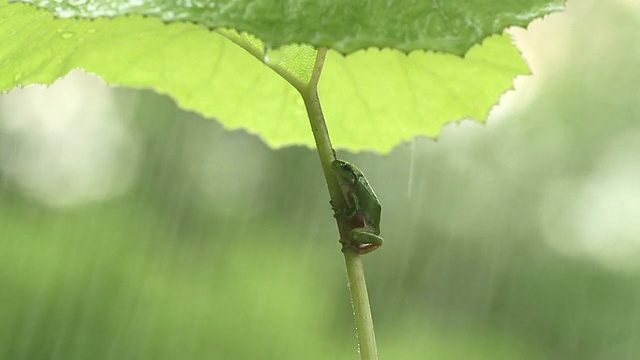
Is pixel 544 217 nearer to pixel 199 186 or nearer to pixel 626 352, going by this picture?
pixel 626 352

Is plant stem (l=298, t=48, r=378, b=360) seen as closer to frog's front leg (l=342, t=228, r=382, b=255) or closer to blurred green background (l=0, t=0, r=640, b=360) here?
frog's front leg (l=342, t=228, r=382, b=255)

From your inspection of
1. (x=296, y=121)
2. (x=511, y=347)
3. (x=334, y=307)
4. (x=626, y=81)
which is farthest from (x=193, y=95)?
(x=626, y=81)

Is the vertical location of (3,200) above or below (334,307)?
above

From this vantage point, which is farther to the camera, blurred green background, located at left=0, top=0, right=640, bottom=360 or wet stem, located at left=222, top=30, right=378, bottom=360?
blurred green background, located at left=0, top=0, right=640, bottom=360

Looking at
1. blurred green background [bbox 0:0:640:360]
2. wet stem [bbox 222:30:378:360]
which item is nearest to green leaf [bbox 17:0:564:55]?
wet stem [bbox 222:30:378:360]

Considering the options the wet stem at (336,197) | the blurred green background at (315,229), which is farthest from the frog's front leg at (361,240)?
the blurred green background at (315,229)

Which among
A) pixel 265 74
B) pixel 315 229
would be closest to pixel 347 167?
pixel 265 74

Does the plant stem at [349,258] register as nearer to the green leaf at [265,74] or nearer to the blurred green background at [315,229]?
the green leaf at [265,74]

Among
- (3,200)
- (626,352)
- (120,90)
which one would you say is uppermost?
(120,90)
